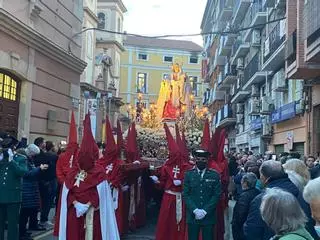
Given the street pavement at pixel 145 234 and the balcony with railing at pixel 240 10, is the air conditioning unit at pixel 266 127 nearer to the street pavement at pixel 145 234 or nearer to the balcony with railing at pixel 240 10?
the balcony with railing at pixel 240 10

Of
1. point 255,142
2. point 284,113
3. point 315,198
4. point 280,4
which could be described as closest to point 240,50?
point 255,142

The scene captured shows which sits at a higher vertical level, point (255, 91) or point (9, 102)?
point (255, 91)

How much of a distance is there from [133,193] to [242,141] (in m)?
27.9

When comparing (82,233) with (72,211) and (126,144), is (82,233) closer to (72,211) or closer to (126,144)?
(72,211)

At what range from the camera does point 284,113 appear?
2428 cm

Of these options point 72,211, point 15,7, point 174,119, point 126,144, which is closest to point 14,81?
point 15,7

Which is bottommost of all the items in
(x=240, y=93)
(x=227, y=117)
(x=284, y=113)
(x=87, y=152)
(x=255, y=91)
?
(x=87, y=152)

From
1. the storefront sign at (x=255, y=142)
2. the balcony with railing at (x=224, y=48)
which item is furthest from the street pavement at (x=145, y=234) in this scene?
the balcony with railing at (x=224, y=48)

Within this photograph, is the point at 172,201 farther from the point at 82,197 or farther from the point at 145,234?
the point at 145,234

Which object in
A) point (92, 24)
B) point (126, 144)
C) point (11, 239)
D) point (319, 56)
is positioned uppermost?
point (92, 24)

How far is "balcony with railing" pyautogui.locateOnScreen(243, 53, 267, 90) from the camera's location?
31.2m

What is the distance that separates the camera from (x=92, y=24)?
3862 cm

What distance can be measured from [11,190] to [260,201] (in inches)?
188

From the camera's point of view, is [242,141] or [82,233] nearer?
[82,233]
